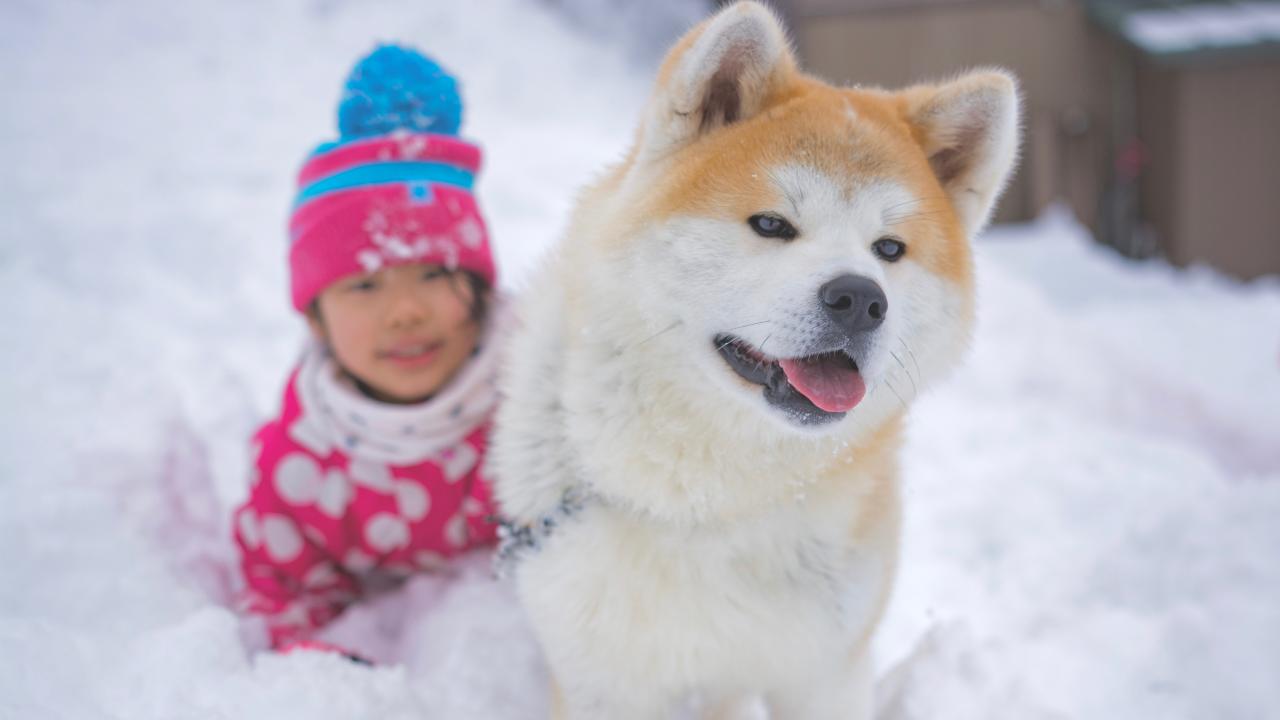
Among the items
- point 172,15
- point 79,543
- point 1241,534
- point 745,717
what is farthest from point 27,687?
point 172,15

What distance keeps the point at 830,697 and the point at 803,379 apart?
→ 2.08ft

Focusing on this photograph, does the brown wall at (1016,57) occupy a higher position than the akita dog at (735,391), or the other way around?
the akita dog at (735,391)

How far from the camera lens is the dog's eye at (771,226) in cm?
137

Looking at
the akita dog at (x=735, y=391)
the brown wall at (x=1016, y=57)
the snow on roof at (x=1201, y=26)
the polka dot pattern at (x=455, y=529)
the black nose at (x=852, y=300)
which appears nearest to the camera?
the black nose at (x=852, y=300)

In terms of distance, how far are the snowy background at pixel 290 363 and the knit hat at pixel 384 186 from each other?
84 cm

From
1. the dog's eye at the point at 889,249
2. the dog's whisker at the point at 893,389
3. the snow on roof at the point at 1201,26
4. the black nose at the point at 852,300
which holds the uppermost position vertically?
the black nose at the point at 852,300

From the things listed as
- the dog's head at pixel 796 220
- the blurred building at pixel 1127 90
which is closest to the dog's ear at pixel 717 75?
the dog's head at pixel 796 220

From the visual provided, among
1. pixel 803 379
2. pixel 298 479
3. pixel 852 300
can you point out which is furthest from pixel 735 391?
pixel 298 479

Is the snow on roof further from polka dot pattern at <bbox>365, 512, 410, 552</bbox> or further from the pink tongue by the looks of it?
polka dot pattern at <bbox>365, 512, 410, 552</bbox>

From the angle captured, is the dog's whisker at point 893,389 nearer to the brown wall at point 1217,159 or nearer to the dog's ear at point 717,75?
the dog's ear at point 717,75

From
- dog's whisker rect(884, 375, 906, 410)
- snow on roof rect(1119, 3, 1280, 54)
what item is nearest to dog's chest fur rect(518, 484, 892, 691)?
dog's whisker rect(884, 375, 906, 410)

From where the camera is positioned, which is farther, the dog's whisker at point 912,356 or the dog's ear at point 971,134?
the dog's ear at point 971,134

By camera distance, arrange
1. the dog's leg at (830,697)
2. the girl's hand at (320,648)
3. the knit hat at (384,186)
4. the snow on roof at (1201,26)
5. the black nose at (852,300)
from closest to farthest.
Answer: the black nose at (852,300) → the dog's leg at (830,697) → the girl's hand at (320,648) → the knit hat at (384,186) → the snow on roof at (1201,26)

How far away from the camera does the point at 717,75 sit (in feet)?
4.90
